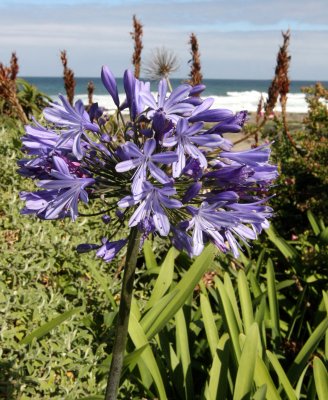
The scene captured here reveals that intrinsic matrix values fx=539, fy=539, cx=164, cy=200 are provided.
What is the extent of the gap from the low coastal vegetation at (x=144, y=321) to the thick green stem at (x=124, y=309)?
60 cm

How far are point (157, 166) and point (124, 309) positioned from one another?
0.48 metres

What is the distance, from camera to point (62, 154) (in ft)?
5.40

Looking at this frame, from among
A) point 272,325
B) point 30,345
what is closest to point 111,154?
point 30,345

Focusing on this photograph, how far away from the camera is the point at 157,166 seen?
166 centimetres

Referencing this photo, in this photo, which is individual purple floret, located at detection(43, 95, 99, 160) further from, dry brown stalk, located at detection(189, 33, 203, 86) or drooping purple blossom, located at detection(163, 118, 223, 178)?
dry brown stalk, located at detection(189, 33, 203, 86)

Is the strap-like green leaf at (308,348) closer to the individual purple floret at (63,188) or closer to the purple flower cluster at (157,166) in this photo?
the purple flower cluster at (157,166)

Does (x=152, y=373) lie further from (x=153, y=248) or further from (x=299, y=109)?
(x=299, y=109)

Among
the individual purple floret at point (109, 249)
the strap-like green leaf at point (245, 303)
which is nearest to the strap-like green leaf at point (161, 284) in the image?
the strap-like green leaf at point (245, 303)

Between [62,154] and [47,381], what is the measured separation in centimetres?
131

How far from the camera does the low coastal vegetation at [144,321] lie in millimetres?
2486

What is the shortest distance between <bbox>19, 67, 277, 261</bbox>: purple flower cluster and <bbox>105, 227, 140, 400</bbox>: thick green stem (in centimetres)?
7

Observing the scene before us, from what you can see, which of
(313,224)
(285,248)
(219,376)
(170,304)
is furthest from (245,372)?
(313,224)

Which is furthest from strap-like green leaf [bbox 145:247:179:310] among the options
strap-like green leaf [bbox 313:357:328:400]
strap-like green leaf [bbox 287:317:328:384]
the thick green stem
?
the thick green stem

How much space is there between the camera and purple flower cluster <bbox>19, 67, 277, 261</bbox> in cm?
154
